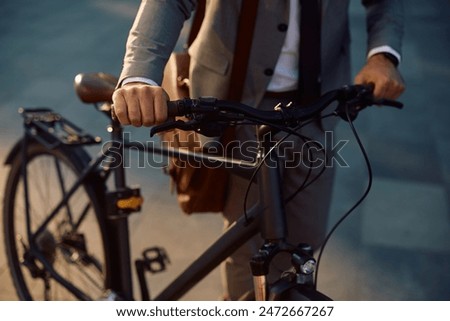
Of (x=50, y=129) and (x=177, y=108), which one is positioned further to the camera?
(x=50, y=129)

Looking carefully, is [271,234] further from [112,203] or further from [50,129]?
[50,129]

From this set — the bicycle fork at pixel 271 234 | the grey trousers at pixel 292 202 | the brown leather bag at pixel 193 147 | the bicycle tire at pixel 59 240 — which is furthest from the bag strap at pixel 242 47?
the bicycle tire at pixel 59 240

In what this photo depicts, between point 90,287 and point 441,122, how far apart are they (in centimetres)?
254

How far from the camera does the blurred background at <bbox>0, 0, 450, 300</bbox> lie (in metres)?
3.04

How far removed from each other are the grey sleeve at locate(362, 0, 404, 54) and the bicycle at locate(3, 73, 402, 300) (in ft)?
0.87

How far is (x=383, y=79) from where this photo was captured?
1763 mm

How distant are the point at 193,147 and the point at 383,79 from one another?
0.66 m

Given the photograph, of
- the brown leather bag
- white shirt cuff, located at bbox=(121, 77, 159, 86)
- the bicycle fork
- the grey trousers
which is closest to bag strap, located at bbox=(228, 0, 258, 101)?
the brown leather bag

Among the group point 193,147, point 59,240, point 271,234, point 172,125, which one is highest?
point 172,125

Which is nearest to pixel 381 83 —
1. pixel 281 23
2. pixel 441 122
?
pixel 281 23

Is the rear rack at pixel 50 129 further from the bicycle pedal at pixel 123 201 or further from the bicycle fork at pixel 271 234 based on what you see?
the bicycle fork at pixel 271 234

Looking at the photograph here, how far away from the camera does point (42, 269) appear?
2691 millimetres

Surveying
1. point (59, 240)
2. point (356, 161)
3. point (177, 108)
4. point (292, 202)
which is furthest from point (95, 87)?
point (356, 161)

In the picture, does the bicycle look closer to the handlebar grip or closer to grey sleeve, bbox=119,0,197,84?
the handlebar grip
